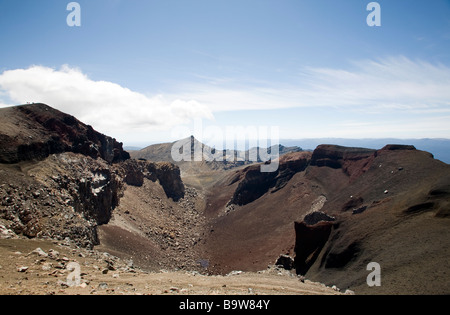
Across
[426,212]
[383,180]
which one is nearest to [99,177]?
[426,212]

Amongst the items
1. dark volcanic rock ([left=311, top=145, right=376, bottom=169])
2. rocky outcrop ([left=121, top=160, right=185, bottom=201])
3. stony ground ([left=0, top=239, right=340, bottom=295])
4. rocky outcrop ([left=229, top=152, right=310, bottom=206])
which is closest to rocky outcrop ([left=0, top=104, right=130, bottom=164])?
rocky outcrop ([left=121, top=160, right=185, bottom=201])

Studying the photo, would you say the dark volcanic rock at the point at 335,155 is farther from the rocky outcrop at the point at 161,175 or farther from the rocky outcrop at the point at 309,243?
the rocky outcrop at the point at 161,175

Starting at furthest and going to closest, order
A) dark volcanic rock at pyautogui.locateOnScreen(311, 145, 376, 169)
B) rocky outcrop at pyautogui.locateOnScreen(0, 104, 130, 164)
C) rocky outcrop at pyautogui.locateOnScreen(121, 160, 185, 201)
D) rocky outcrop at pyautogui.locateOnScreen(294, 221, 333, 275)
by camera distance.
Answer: rocky outcrop at pyautogui.locateOnScreen(121, 160, 185, 201) → dark volcanic rock at pyautogui.locateOnScreen(311, 145, 376, 169) → rocky outcrop at pyautogui.locateOnScreen(0, 104, 130, 164) → rocky outcrop at pyautogui.locateOnScreen(294, 221, 333, 275)

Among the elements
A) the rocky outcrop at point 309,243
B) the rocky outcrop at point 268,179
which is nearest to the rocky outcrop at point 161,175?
the rocky outcrop at point 268,179

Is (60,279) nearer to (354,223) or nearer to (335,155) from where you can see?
(354,223)

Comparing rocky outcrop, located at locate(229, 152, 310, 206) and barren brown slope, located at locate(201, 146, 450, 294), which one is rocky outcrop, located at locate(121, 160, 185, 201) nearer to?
barren brown slope, located at locate(201, 146, 450, 294)

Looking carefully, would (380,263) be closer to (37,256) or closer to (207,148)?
(37,256)
